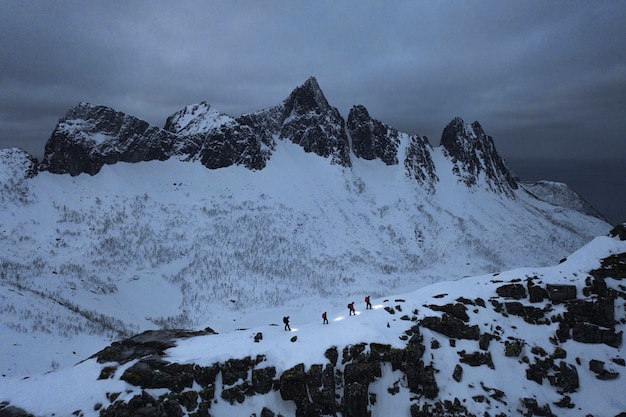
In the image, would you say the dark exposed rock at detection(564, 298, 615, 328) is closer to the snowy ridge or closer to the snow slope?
the snowy ridge

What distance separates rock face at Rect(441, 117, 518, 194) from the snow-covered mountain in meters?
0.68

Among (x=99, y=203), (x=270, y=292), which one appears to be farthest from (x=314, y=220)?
(x=99, y=203)

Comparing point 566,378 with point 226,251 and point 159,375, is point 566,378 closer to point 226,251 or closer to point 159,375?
point 159,375

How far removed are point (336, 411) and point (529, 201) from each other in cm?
15521

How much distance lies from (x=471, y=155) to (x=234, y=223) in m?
96.2

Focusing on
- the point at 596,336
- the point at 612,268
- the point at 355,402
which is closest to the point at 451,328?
the point at 355,402

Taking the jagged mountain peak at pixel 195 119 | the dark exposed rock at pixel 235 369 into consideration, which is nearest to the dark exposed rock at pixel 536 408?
the dark exposed rock at pixel 235 369

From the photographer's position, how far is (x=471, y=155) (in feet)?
429

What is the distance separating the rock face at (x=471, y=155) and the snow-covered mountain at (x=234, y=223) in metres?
0.68

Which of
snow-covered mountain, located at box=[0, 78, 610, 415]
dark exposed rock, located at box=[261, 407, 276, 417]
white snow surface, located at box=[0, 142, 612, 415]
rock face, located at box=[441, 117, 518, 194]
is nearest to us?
dark exposed rock, located at box=[261, 407, 276, 417]

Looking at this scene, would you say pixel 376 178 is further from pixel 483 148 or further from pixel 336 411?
pixel 336 411

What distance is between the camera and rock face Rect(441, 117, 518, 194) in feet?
413

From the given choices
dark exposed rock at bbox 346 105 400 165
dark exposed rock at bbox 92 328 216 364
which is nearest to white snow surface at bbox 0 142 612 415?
dark exposed rock at bbox 92 328 216 364

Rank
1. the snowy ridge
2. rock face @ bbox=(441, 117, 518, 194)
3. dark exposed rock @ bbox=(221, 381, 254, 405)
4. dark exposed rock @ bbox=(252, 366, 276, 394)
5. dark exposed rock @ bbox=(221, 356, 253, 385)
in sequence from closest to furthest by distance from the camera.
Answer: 1. the snowy ridge
2. dark exposed rock @ bbox=(221, 381, 254, 405)
3. dark exposed rock @ bbox=(252, 366, 276, 394)
4. dark exposed rock @ bbox=(221, 356, 253, 385)
5. rock face @ bbox=(441, 117, 518, 194)
